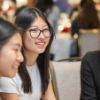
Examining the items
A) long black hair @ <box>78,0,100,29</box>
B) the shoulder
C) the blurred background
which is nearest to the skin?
the shoulder

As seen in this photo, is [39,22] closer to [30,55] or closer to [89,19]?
[30,55]

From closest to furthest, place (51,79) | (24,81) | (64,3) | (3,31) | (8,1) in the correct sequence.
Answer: (3,31) < (24,81) < (51,79) < (8,1) < (64,3)

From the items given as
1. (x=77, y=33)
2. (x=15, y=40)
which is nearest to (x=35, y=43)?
(x=15, y=40)

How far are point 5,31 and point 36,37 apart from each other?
1.43 ft

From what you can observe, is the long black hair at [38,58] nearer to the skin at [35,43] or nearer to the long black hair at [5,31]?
the skin at [35,43]

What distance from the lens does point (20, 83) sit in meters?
2.12

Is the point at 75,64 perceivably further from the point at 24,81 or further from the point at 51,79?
the point at 24,81

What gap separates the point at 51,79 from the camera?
230 cm

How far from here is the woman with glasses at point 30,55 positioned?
2092 mm

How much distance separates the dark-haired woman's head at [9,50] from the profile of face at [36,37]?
1.28ft

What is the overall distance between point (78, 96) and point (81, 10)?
9.44 ft

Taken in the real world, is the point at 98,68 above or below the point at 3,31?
below

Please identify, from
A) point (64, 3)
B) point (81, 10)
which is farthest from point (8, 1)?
point (81, 10)

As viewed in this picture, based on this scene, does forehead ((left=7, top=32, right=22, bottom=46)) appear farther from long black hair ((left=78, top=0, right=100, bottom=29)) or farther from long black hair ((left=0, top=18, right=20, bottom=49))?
long black hair ((left=78, top=0, right=100, bottom=29))
